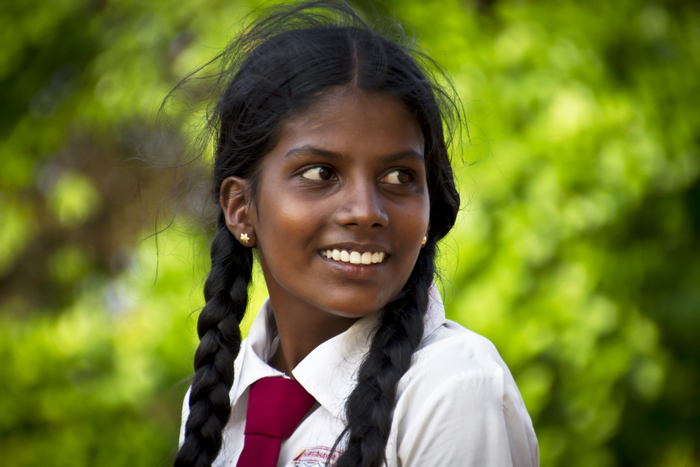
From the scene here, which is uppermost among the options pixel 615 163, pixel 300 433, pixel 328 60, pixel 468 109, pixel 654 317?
pixel 328 60

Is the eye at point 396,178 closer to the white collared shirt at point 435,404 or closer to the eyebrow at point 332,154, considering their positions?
the eyebrow at point 332,154

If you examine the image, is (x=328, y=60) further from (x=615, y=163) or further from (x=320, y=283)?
(x=615, y=163)

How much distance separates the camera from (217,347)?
1761 mm

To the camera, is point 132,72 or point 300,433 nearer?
point 300,433

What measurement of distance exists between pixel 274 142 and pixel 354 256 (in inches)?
13.7

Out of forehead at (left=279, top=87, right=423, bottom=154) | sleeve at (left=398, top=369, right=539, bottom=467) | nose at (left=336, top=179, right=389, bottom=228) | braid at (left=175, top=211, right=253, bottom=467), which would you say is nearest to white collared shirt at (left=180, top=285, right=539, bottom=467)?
sleeve at (left=398, top=369, right=539, bottom=467)

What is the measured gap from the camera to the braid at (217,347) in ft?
5.48

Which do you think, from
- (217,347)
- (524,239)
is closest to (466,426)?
(217,347)

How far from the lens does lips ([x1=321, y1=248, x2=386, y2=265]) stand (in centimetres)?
148

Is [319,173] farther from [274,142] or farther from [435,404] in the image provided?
[435,404]

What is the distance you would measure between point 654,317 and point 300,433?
84.3 inches

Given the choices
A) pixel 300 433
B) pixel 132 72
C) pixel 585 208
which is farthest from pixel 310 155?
pixel 132 72

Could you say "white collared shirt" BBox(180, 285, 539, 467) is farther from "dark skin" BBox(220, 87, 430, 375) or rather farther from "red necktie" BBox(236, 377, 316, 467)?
"dark skin" BBox(220, 87, 430, 375)

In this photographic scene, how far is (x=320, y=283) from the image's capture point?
1512 millimetres
